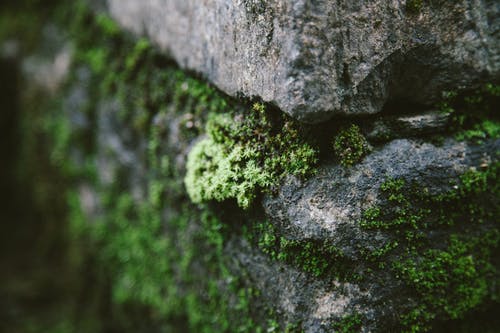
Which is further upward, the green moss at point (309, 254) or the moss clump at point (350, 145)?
the moss clump at point (350, 145)

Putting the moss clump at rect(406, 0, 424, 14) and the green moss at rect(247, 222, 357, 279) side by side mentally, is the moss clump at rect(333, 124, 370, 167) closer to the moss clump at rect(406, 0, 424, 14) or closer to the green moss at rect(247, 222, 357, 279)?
the green moss at rect(247, 222, 357, 279)

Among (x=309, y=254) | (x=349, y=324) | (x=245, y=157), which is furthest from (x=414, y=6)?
(x=349, y=324)

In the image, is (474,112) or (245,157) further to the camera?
(245,157)

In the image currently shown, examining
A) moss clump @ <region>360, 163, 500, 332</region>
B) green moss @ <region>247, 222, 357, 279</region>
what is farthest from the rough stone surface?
green moss @ <region>247, 222, 357, 279</region>

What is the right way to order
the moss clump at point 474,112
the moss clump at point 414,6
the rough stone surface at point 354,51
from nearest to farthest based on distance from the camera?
1. the rough stone surface at point 354,51
2. the moss clump at point 414,6
3. the moss clump at point 474,112

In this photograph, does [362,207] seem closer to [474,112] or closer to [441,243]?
[441,243]

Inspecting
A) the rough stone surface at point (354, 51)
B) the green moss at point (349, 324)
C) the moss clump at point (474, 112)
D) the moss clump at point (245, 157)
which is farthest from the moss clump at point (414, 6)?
the green moss at point (349, 324)

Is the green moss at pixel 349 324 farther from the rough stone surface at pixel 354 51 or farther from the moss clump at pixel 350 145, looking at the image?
the rough stone surface at pixel 354 51
